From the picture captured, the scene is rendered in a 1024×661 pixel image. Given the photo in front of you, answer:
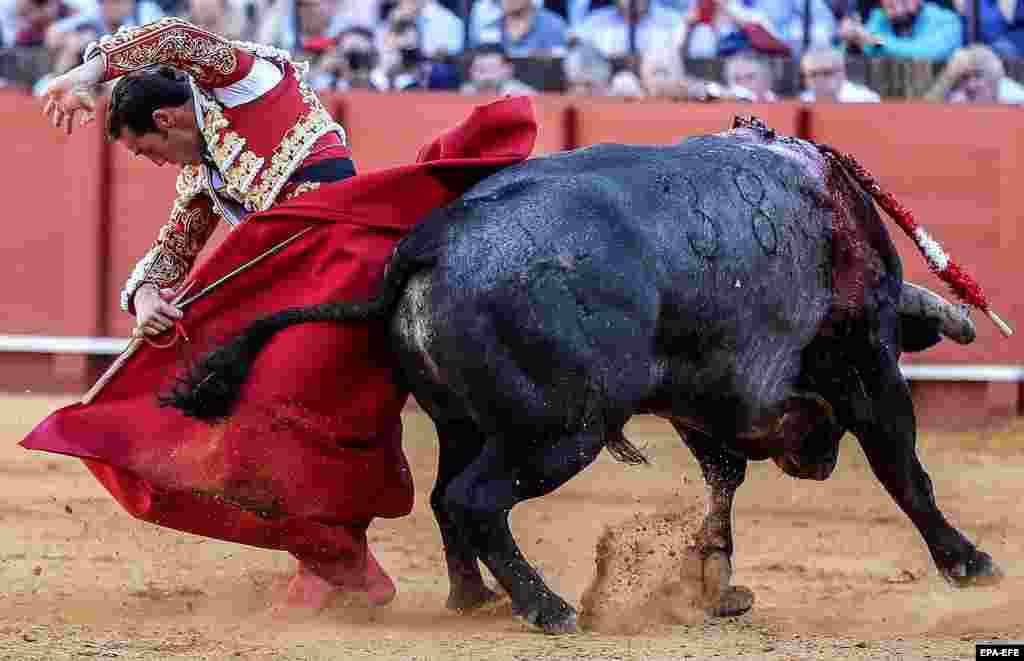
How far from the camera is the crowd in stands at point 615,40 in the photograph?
7680 mm

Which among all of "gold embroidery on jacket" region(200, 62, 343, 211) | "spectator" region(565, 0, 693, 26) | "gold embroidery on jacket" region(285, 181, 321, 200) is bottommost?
"spectator" region(565, 0, 693, 26)

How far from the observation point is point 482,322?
354cm

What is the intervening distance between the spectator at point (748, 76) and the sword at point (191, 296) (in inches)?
158

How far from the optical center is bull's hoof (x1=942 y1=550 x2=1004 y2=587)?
425 centimetres

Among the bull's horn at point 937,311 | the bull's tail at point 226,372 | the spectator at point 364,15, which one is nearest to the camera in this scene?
the bull's tail at point 226,372

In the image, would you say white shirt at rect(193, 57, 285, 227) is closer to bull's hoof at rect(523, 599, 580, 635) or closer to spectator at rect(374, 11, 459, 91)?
bull's hoof at rect(523, 599, 580, 635)

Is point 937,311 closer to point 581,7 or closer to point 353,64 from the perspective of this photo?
point 581,7

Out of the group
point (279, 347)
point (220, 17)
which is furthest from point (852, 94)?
point (279, 347)

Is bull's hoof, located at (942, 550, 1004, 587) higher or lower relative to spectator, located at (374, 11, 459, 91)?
lower

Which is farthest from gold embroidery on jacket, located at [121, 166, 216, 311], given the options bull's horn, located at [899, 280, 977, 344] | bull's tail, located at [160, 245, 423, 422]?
bull's horn, located at [899, 280, 977, 344]

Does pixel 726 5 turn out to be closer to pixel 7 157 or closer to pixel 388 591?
pixel 7 157

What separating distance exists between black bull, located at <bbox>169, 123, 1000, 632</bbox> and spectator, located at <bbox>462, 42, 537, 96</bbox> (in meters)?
3.62

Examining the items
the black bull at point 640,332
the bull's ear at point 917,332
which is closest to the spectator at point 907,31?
the bull's ear at point 917,332

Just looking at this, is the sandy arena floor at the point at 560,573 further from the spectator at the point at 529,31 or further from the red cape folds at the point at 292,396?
the spectator at the point at 529,31
